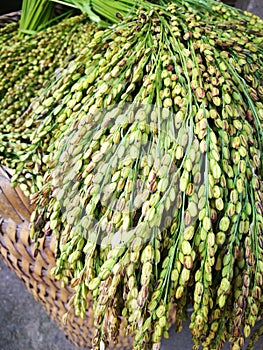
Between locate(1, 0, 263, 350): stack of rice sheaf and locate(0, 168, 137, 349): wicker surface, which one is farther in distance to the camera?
locate(0, 168, 137, 349): wicker surface

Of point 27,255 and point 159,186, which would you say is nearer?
point 159,186

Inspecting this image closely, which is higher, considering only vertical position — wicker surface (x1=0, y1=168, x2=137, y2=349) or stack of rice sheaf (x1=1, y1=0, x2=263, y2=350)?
stack of rice sheaf (x1=1, y1=0, x2=263, y2=350)

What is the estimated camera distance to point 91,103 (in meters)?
0.85

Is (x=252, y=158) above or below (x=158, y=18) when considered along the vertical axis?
below

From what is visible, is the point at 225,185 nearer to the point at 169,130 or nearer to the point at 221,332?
the point at 169,130

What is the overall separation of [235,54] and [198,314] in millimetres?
479

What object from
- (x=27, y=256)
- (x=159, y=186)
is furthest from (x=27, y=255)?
(x=159, y=186)

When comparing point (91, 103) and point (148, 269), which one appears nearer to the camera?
point (148, 269)

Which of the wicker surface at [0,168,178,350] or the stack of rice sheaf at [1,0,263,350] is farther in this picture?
the wicker surface at [0,168,178,350]

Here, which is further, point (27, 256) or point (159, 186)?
point (27, 256)

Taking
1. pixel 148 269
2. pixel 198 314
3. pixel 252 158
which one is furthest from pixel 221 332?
pixel 252 158

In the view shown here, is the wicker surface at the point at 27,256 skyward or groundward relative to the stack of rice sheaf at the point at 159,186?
groundward

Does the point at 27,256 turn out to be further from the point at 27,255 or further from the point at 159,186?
the point at 159,186

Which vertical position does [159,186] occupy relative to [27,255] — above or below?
above
